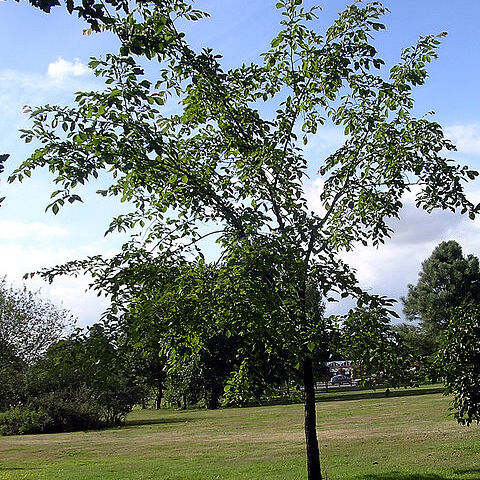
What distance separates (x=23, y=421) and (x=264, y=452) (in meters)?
19.0

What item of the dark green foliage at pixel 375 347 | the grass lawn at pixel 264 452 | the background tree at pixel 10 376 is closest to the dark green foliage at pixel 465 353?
the grass lawn at pixel 264 452

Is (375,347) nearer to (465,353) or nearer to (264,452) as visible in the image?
(465,353)

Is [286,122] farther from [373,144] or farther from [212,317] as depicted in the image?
[212,317]

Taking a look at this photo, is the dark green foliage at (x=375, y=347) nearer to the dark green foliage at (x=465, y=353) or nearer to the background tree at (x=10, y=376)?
the dark green foliage at (x=465, y=353)

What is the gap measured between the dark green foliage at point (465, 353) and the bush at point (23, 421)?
25313 millimetres

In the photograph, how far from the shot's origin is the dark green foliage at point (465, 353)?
10906 mm

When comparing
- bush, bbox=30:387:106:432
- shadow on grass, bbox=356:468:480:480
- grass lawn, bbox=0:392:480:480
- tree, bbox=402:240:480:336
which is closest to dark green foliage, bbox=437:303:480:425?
shadow on grass, bbox=356:468:480:480

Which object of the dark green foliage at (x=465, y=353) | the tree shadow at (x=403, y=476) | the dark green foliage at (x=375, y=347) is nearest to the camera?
the dark green foliage at (x=375, y=347)

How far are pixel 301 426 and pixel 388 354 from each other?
1752 centimetres

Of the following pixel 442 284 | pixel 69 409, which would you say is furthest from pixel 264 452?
pixel 442 284

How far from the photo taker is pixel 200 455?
1692 cm

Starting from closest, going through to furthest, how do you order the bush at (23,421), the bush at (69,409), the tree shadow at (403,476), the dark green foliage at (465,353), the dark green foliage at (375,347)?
1. the dark green foliage at (375,347)
2. the tree shadow at (403,476)
3. the dark green foliage at (465,353)
4. the bush at (23,421)
5. the bush at (69,409)

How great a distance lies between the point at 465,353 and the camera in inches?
431

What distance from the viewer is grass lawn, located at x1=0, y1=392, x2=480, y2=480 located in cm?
1202
